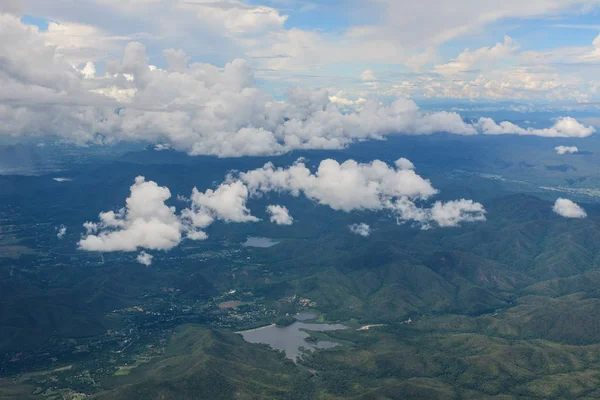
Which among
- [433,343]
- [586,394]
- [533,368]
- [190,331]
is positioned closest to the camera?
[586,394]

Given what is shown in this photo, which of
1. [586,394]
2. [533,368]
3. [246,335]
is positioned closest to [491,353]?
[533,368]

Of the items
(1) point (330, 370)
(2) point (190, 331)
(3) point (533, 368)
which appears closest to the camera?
(3) point (533, 368)

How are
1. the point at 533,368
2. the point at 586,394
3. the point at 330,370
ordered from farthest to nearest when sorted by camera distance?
the point at 330,370 < the point at 533,368 < the point at 586,394

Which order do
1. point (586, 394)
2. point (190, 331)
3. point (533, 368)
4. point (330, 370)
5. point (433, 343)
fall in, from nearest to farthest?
point (586, 394) < point (533, 368) < point (330, 370) < point (433, 343) < point (190, 331)

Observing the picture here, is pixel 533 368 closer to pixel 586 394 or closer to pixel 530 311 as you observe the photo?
pixel 586 394

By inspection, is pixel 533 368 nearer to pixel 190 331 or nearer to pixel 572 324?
pixel 572 324

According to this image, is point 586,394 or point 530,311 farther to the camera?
point 530,311

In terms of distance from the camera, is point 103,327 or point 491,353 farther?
point 103,327

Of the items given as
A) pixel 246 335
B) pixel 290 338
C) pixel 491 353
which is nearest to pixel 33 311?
pixel 246 335
